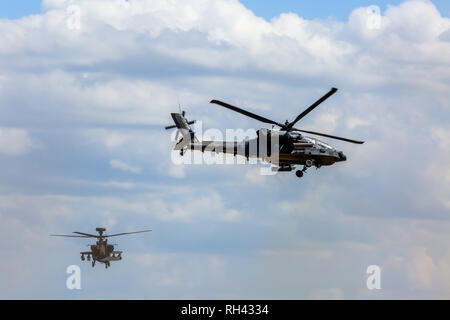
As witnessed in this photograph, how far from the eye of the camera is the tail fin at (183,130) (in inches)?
3575

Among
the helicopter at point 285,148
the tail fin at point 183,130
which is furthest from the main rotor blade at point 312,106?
the tail fin at point 183,130

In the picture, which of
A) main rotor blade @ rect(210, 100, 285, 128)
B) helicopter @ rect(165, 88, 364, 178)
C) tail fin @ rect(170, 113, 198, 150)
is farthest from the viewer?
tail fin @ rect(170, 113, 198, 150)

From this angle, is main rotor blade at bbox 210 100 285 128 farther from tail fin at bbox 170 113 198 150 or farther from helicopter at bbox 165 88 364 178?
tail fin at bbox 170 113 198 150

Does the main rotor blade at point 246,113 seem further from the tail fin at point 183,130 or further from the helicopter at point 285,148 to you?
the tail fin at point 183,130

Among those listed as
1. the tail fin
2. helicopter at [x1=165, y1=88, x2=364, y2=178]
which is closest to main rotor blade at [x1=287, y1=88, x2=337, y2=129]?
helicopter at [x1=165, y1=88, x2=364, y2=178]

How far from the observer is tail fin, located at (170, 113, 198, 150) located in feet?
298

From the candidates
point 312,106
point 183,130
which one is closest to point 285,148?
point 312,106

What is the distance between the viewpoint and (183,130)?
93.5 meters

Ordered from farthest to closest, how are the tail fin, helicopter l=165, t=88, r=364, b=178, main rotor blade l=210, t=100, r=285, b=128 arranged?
the tail fin → helicopter l=165, t=88, r=364, b=178 → main rotor blade l=210, t=100, r=285, b=128

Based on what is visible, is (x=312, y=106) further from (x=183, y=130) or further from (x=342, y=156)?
(x=183, y=130)

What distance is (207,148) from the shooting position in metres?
88.1

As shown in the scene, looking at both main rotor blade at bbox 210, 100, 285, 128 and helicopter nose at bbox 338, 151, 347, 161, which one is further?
helicopter nose at bbox 338, 151, 347, 161

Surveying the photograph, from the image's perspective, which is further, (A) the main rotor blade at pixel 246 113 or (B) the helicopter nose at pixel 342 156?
(B) the helicopter nose at pixel 342 156
